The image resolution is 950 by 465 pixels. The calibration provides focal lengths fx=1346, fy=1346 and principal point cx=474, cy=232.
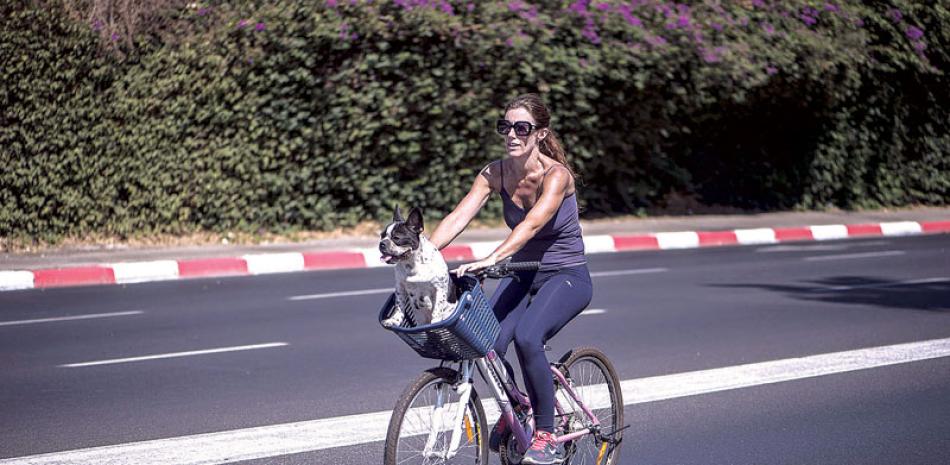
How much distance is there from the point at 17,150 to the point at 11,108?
491mm

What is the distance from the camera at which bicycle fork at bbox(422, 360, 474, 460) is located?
4.68m

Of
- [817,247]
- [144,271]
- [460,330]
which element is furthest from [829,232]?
[460,330]

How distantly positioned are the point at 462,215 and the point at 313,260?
10853 mm

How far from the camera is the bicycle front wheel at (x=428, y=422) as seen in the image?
4668mm

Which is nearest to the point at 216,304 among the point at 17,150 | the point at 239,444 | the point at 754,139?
the point at 17,150

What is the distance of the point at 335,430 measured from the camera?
662 cm

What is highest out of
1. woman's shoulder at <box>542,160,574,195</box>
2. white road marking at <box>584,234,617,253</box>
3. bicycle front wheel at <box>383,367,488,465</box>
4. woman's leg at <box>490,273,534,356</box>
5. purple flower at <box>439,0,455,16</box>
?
woman's shoulder at <box>542,160,574,195</box>

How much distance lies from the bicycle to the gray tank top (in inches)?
6.7

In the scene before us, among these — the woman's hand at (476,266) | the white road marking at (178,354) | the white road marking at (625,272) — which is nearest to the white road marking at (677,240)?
the white road marking at (625,272)

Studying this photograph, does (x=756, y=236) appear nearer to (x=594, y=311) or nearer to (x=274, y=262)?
(x=274, y=262)

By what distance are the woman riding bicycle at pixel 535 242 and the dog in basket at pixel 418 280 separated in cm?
44

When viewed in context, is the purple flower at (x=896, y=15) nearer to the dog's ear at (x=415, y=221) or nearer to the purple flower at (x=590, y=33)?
the purple flower at (x=590, y=33)

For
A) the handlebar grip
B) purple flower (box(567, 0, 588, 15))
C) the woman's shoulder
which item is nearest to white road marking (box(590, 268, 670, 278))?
purple flower (box(567, 0, 588, 15))

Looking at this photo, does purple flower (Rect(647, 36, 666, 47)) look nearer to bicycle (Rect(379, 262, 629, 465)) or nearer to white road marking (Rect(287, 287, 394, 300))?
white road marking (Rect(287, 287, 394, 300))
